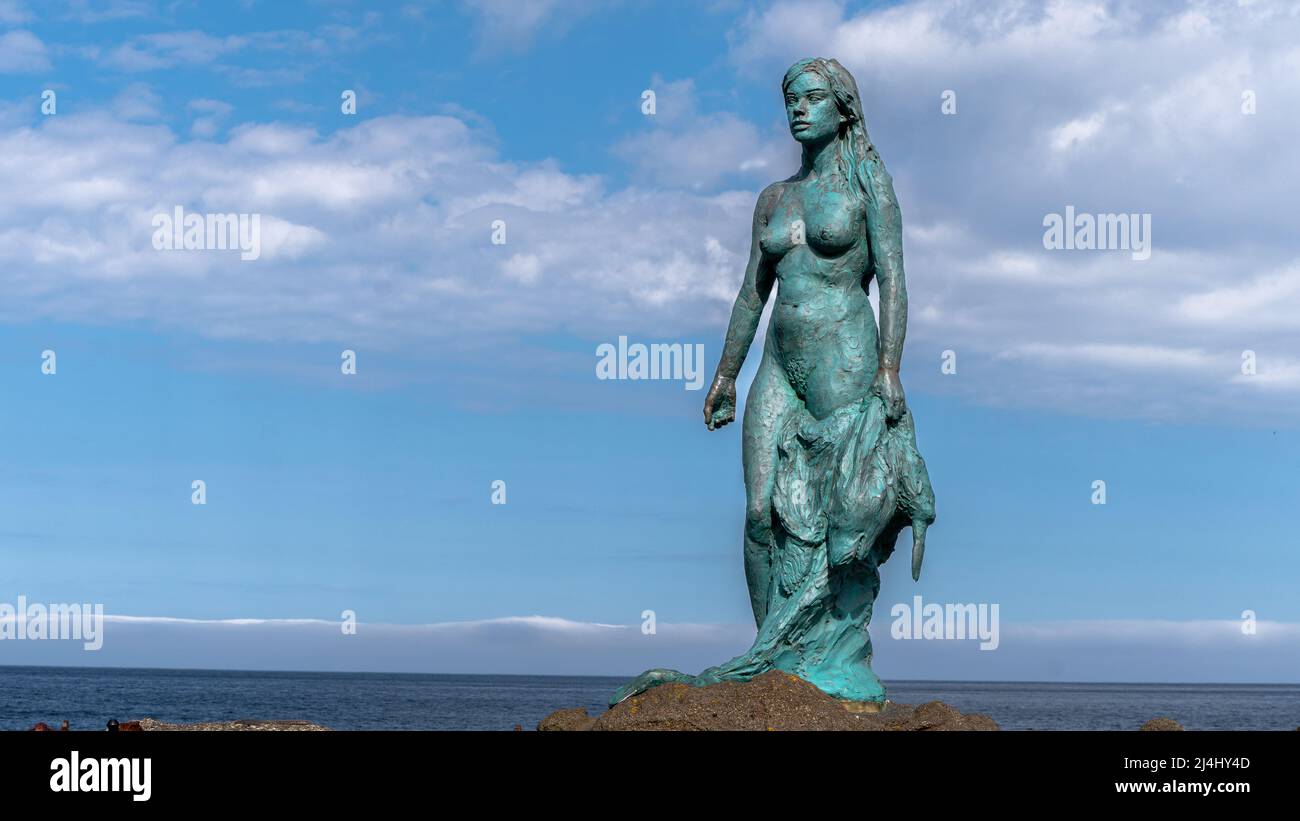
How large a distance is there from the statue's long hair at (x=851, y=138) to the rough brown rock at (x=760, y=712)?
12.8 ft

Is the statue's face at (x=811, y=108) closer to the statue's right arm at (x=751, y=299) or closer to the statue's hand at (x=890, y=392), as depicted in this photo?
the statue's right arm at (x=751, y=299)

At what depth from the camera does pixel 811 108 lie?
1302 centimetres

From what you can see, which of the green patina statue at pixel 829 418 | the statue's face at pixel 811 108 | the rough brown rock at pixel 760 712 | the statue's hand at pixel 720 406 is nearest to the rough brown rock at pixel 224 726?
the rough brown rock at pixel 760 712

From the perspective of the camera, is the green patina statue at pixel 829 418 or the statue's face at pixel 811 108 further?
the statue's face at pixel 811 108

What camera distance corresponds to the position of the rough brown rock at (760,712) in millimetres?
11422

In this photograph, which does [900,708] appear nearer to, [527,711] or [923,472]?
[923,472]

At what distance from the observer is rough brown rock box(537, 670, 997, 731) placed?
1142 centimetres
